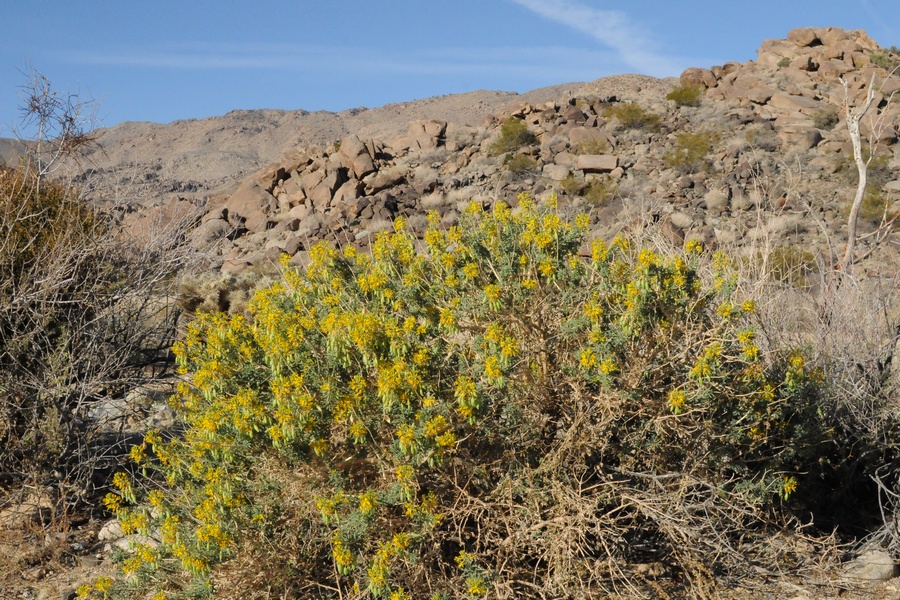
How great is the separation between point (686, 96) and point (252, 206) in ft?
49.1

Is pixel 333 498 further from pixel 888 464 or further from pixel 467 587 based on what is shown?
pixel 888 464

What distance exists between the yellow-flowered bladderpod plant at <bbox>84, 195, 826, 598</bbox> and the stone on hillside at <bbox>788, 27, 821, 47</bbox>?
32.8 meters

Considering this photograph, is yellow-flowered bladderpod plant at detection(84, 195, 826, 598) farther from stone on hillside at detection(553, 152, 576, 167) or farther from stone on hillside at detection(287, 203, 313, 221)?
stone on hillside at detection(553, 152, 576, 167)

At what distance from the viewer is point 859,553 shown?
531cm

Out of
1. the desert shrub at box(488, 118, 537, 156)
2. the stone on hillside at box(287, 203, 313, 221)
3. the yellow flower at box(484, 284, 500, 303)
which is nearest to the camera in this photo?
the yellow flower at box(484, 284, 500, 303)

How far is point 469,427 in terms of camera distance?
4.24m

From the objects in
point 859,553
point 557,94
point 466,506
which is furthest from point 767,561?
point 557,94

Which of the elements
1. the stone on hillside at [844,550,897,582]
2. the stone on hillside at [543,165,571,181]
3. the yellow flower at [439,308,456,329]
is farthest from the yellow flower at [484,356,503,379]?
the stone on hillside at [543,165,571,181]

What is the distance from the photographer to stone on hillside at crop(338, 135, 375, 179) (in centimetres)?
2525

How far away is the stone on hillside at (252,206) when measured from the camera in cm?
2444

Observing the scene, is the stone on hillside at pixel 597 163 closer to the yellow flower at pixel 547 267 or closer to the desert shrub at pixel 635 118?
the desert shrub at pixel 635 118

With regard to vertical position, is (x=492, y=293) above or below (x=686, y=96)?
below

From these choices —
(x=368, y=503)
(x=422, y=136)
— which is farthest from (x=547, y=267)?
(x=422, y=136)

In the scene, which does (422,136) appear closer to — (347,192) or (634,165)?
(347,192)
